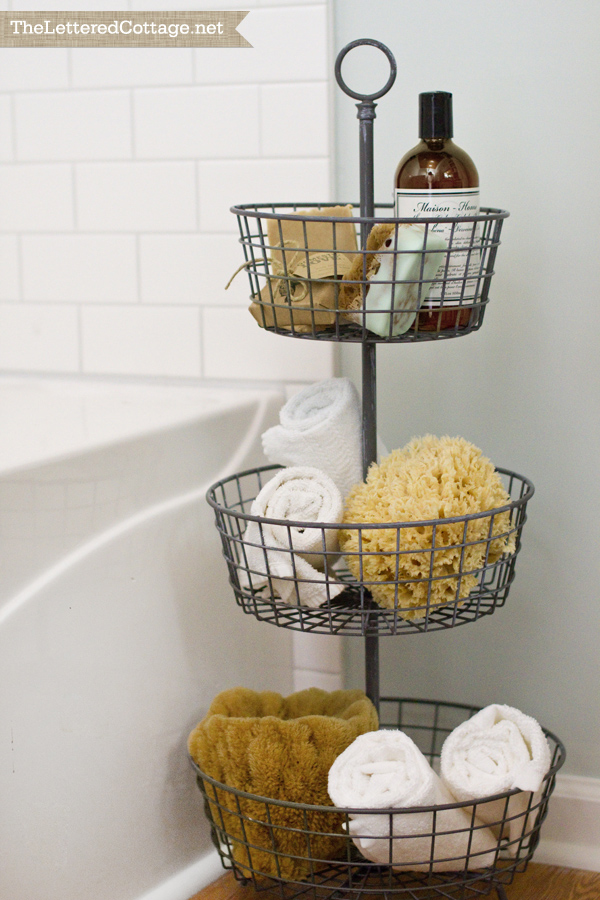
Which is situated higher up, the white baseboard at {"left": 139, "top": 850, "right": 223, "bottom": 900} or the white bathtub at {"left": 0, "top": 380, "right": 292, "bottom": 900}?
the white bathtub at {"left": 0, "top": 380, "right": 292, "bottom": 900}

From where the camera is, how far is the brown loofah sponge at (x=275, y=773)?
99 cm

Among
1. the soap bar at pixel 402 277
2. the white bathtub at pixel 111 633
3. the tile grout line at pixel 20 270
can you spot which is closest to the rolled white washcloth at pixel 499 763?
the white bathtub at pixel 111 633

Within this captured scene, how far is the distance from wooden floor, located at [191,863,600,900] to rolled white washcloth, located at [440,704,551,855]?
0.63 ft

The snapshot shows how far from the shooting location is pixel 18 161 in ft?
4.52

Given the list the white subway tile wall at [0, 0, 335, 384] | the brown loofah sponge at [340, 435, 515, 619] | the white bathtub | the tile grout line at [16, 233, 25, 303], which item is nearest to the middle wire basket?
the brown loofah sponge at [340, 435, 515, 619]

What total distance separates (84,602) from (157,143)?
27.2 inches

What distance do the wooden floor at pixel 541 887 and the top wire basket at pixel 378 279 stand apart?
0.68 m

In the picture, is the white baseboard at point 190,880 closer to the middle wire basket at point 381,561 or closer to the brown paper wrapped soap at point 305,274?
A: the middle wire basket at point 381,561

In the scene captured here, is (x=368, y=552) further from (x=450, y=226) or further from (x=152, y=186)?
(x=152, y=186)

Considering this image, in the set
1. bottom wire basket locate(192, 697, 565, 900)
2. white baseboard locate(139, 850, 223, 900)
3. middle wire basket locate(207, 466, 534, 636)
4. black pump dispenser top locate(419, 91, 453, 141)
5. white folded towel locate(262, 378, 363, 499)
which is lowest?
white baseboard locate(139, 850, 223, 900)

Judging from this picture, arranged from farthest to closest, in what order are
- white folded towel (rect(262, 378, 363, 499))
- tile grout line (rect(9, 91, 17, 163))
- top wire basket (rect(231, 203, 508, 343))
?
1. tile grout line (rect(9, 91, 17, 163))
2. white folded towel (rect(262, 378, 363, 499))
3. top wire basket (rect(231, 203, 508, 343))

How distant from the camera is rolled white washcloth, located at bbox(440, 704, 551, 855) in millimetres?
934

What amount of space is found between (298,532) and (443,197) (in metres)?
0.37

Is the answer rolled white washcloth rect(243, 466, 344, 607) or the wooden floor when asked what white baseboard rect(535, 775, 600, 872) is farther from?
rolled white washcloth rect(243, 466, 344, 607)
